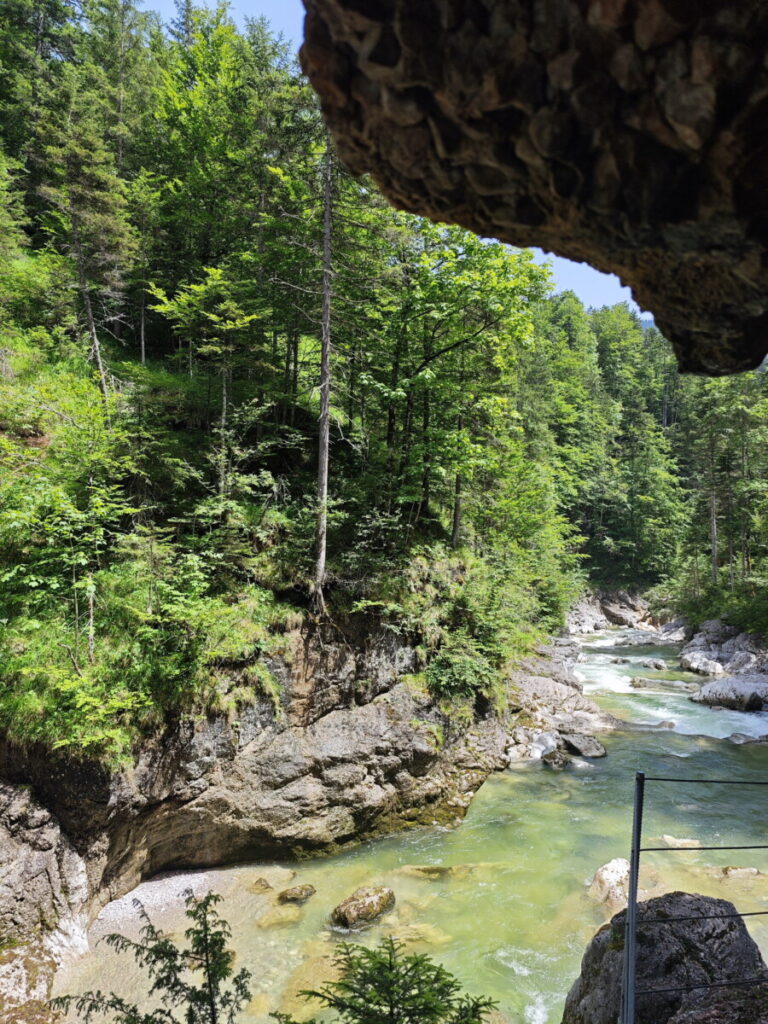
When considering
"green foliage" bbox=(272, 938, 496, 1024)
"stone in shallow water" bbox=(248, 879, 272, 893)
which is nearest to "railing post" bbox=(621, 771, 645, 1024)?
"green foliage" bbox=(272, 938, 496, 1024)

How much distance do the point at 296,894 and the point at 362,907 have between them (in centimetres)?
106

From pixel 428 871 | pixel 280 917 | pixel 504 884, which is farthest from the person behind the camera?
pixel 428 871

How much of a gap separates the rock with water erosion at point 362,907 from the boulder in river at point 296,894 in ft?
1.82

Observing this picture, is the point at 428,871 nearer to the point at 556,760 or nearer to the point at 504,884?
the point at 504,884

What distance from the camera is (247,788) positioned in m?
8.70

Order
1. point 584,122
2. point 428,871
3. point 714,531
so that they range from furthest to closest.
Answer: point 714,531, point 428,871, point 584,122

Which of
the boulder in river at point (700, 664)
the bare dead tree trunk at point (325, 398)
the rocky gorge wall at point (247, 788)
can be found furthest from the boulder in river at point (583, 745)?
the boulder in river at point (700, 664)

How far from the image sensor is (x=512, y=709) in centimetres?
1443

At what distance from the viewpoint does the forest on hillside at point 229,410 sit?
336 inches

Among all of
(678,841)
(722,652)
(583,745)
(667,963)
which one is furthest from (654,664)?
(667,963)

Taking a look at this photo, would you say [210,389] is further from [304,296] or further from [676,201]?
[676,201]

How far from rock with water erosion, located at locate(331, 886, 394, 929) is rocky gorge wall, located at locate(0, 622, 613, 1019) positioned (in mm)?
1479

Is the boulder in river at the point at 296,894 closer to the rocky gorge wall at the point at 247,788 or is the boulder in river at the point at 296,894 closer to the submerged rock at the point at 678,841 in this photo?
the rocky gorge wall at the point at 247,788

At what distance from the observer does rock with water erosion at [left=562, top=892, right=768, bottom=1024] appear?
4.32 meters
